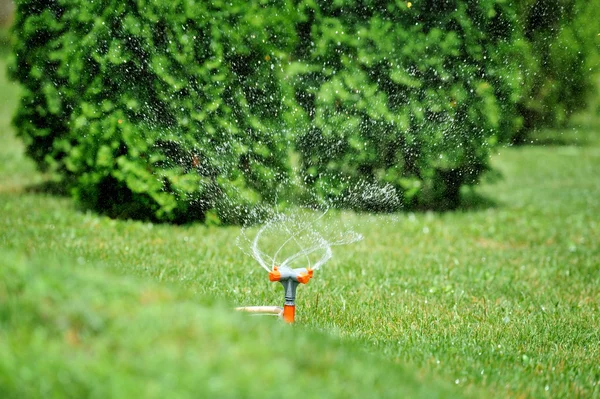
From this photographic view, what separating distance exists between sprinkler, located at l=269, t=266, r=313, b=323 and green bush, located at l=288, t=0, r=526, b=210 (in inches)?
122

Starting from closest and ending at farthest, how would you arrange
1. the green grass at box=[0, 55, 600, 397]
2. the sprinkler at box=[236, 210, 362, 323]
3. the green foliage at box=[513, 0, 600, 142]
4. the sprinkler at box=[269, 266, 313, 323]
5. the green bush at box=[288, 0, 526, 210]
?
the green grass at box=[0, 55, 600, 397] → the sprinkler at box=[269, 266, 313, 323] → the sprinkler at box=[236, 210, 362, 323] → the green bush at box=[288, 0, 526, 210] → the green foliage at box=[513, 0, 600, 142]

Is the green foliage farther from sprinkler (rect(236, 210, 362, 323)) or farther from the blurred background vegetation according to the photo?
sprinkler (rect(236, 210, 362, 323))

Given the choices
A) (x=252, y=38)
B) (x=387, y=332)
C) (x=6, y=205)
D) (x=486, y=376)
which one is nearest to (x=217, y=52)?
(x=252, y=38)

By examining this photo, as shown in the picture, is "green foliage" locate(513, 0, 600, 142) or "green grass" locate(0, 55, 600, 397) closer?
"green grass" locate(0, 55, 600, 397)

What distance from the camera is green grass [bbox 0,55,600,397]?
96.5 inches

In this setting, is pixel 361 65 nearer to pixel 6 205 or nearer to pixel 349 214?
pixel 349 214

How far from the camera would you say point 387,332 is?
4227mm

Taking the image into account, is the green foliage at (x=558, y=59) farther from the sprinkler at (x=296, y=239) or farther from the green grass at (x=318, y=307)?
the sprinkler at (x=296, y=239)

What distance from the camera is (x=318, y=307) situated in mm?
4617

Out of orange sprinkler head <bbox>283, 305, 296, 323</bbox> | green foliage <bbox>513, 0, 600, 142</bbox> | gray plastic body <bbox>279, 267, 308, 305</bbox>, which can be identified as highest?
green foliage <bbox>513, 0, 600, 142</bbox>

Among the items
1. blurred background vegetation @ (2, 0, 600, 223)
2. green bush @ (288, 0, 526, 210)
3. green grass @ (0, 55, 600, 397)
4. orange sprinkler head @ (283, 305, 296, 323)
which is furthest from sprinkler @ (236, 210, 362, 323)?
orange sprinkler head @ (283, 305, 296, 323)

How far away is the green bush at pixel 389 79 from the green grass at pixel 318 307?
0.68 m

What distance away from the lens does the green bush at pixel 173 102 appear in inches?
246

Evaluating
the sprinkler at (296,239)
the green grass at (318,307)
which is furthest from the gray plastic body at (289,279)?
the sprinkler at (296,239)
